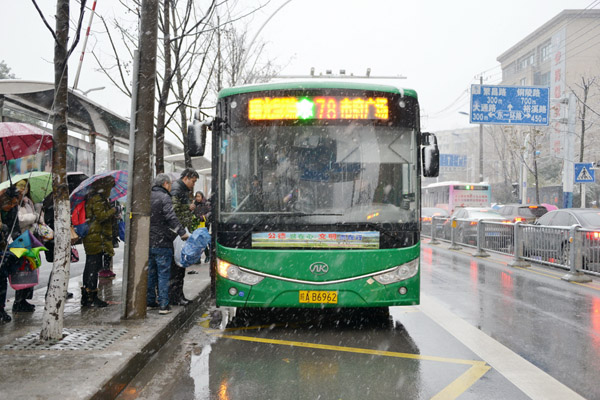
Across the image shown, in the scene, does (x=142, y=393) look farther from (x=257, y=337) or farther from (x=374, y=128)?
(x=374, y=128)

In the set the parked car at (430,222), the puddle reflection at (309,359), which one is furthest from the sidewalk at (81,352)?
the parked car at (430,222)

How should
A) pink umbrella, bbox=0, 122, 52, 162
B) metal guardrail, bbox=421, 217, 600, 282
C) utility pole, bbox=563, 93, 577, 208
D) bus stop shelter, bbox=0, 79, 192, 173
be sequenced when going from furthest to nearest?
utility pole, bbox=563, 93, 577, 208 → metal guardrail, bbox=421, 217, 600, 282 → bus stop shelter, bbox=0, 79, 192, 173 → pink umbrella, bbox=0, 122, 52, 162

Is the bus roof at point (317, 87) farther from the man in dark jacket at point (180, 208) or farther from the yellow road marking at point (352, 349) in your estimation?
the yellow road marking at point (352, 349)

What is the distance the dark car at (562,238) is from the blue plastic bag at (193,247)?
829 cm

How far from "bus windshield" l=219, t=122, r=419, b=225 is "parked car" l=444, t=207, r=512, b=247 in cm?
984

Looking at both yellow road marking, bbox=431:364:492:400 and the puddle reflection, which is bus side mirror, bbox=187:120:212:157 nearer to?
the puddle reflection

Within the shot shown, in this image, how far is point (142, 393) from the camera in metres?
4.49

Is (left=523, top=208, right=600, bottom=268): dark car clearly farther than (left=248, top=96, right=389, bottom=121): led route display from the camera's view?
Yes

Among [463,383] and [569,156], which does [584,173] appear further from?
[463,383]

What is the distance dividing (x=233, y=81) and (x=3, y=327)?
13908 mm

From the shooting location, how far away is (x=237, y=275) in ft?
21.1

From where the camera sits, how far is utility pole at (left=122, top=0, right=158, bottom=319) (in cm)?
648

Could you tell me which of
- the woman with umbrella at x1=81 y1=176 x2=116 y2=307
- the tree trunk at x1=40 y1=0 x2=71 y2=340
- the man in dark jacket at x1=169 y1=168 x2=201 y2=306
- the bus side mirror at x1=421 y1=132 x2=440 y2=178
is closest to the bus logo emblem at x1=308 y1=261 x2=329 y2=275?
the bus side mirror at x1=421 y1=132 x2=440 y2=178

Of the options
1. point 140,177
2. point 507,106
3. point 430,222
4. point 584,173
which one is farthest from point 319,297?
point 430,222
